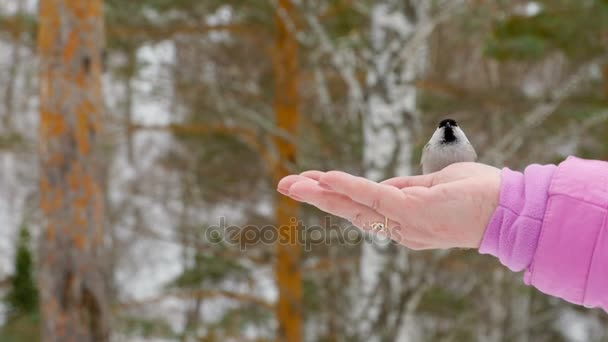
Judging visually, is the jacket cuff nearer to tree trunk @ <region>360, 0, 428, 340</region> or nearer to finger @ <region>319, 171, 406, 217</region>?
finger @ <region>319, 171, 406, 217</region>

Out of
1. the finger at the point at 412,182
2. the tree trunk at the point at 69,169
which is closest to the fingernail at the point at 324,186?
the finger at the point at 412,182

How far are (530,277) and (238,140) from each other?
6.92 m

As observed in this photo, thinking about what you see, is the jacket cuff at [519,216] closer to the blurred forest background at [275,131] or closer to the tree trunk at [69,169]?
the blurred forest background at [275,131]

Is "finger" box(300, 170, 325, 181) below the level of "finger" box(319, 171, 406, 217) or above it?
above

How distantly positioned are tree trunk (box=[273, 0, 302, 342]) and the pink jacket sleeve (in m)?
4.76

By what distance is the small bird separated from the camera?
1325 mm

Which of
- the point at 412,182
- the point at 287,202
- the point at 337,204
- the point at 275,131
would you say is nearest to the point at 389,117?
the point at 275,131

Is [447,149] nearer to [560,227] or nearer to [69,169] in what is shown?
[560,227]

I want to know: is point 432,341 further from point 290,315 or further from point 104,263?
point 104,263

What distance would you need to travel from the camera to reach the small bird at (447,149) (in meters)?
1.33

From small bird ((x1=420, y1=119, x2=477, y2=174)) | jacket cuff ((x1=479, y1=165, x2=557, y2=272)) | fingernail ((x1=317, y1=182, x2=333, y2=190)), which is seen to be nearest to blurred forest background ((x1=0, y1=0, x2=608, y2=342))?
small bird ((x1=420, y1=119, x2=477, y2=174))

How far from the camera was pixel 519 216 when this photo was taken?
118 cm

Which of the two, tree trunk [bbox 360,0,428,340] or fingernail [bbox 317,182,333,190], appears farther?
tree trunk [bbox 360,0,428,340]

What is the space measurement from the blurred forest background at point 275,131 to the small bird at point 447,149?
5.66 feet
